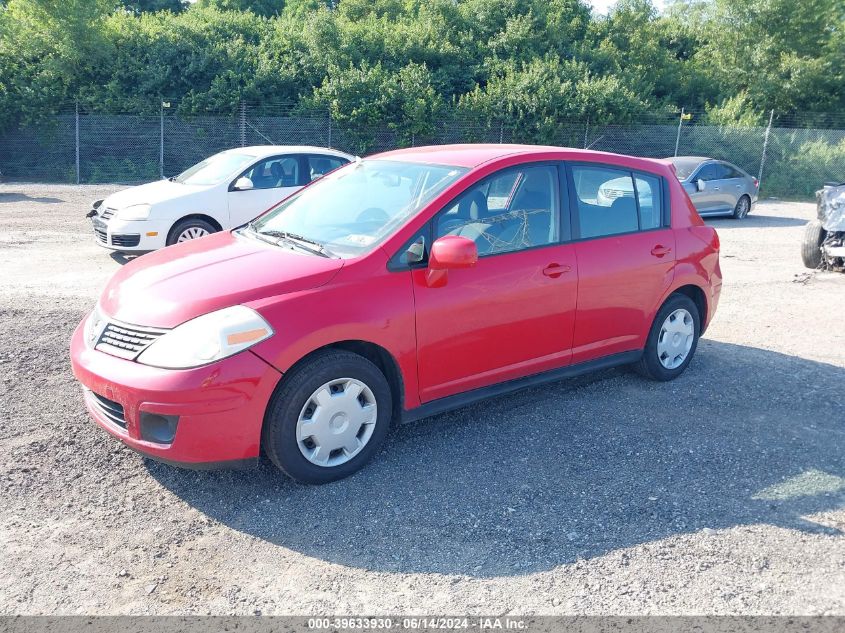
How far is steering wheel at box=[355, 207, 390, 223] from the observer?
4.43 meters

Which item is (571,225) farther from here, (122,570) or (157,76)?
(157,76)

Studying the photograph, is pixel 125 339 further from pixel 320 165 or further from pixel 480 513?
pixel 320 165

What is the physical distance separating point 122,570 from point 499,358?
241 cm

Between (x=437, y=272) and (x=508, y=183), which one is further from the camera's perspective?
(x=508, y=183)

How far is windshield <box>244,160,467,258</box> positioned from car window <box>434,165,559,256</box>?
173 mm

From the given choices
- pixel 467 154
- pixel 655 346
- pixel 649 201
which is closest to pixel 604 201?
pixel 649 201

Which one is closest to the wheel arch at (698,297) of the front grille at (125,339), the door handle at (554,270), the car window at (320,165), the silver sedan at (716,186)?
the door handle at (554,270)

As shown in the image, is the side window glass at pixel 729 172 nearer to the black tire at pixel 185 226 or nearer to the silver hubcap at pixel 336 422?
the black tire at pixel 185 226

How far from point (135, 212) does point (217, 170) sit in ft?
4.67

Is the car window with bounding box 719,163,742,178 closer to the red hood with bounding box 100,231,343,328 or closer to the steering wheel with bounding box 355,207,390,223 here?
the steering wheel with bounding box 355,207,390,223

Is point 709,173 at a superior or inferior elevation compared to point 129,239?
superior

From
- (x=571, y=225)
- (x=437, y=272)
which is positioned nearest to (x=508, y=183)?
(x=571, y=225)

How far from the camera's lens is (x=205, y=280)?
401 cm

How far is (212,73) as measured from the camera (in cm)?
2262
